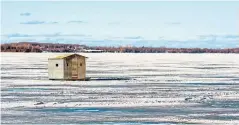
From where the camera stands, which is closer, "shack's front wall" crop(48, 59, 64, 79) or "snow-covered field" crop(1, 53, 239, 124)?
"snow-covered field" crop(1, 53, 239, 124)

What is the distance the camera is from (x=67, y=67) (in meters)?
24.7

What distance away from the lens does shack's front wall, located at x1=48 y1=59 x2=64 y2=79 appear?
24.7m

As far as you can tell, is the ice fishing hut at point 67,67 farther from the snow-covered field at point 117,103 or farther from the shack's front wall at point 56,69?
the snow-covered field at point 117,103

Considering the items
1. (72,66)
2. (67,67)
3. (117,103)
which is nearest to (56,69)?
(67,67)

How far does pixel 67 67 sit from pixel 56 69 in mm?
539

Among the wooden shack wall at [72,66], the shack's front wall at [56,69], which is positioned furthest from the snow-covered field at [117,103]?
the shack's front wall at [56,69]

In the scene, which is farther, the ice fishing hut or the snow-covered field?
the ice fishing hut

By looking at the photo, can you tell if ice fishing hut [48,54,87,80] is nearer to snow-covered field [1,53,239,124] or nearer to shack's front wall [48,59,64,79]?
shack's front wall [48,59,64,79]

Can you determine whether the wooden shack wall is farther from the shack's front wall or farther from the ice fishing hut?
the shack's front wall

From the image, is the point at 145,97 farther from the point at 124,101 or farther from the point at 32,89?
the point at 32,89

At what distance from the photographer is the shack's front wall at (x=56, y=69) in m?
24.7

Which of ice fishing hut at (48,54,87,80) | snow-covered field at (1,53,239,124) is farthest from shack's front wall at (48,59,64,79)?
snow-covered field at (1,53,239,124)

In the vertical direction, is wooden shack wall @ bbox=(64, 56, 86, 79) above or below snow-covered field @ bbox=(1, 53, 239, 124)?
above

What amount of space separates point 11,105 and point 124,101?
10.1 ft
